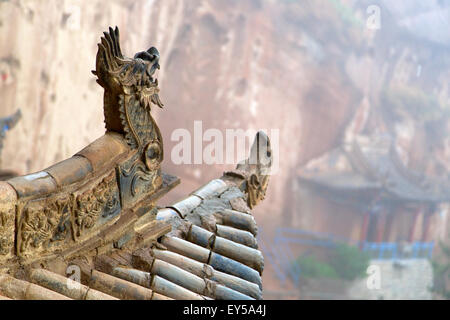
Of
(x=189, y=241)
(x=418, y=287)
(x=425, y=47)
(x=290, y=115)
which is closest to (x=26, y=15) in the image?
(x=189, y=241)

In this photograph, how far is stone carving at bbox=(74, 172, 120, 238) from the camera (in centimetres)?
329

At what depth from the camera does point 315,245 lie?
2948 centimetres

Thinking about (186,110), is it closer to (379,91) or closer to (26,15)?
(379,91)

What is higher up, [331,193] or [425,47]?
[425,47]

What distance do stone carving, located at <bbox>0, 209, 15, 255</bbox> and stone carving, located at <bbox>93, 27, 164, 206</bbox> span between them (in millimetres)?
771

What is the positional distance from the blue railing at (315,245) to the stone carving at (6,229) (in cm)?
2536

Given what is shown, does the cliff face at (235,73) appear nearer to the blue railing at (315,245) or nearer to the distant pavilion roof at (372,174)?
the distant pavilion roof at (372,174)

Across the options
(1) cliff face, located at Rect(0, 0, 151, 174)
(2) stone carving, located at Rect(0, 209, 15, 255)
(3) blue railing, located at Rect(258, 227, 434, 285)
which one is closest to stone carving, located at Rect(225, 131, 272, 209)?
(2) stone carving, located at Rect(0, 209, 15, 255)

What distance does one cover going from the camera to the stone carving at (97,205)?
3.29 metres

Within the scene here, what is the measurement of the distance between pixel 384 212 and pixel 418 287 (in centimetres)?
394

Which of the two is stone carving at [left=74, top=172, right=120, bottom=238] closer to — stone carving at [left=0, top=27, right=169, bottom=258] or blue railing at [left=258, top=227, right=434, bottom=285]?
stone carving at [left=0, top=27, right=169, bottom=258]

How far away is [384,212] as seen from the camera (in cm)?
2994

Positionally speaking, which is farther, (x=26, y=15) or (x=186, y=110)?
(x=186, y=110)

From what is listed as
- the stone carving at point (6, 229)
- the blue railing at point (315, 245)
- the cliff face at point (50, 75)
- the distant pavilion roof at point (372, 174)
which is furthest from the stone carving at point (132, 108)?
the distant pavilion roof at point (372, 174)
